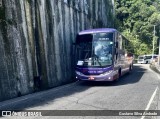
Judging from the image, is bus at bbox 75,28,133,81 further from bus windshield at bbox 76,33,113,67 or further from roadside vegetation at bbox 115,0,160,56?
roadside vegetation at bbox 115,0,160,56

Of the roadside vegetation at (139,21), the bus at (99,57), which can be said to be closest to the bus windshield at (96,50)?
the bus at (99,57)

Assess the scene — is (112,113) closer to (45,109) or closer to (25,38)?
(45,109)

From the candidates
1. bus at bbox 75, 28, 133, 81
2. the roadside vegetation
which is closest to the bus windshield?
bus at bbox 75, 28, 133, 81

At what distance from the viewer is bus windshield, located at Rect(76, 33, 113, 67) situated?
14500mm

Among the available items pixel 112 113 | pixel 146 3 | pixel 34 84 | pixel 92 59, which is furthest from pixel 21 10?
pixel 146 3

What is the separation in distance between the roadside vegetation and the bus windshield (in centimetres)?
4362

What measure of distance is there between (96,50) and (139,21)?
1853 inches

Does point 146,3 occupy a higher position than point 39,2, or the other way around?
point 146,3

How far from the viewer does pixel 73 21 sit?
2038 cm

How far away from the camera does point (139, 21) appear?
59.4 m

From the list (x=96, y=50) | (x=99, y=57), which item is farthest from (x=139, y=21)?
(x=99, y=57)

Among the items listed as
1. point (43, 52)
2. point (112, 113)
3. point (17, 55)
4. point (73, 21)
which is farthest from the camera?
point (73, 21)

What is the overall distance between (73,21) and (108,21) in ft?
63.8

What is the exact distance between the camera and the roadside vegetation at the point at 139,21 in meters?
58.4
